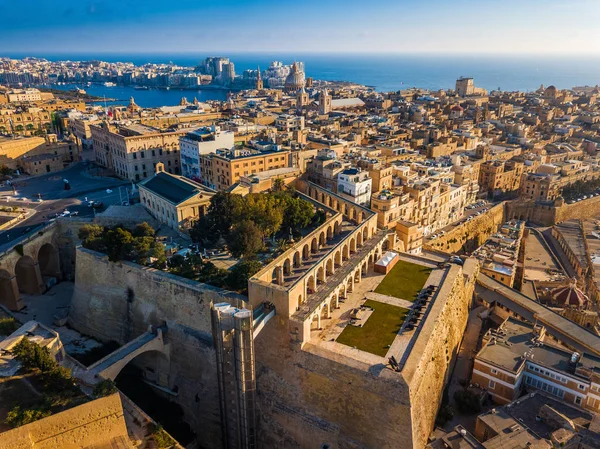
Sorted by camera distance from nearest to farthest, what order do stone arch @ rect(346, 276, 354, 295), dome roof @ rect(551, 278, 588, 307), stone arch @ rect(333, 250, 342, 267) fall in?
stone arch @ rect(346, 276, 354, 295) < stone arch @ rect(333, 250, 342, 267) < dome roof @ rect(551, 278, 588, 307)

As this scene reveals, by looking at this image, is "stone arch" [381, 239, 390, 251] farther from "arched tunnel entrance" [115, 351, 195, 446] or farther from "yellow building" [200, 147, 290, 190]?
"arched tunnel entrance" [115, 351, 195, 446]

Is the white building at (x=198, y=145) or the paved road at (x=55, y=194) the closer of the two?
the paved road at (x=55, y=194)

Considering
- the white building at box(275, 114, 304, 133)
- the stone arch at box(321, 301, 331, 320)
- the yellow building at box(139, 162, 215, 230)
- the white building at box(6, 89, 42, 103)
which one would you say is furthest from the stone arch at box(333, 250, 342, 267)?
the white building at box(6, 89, 42, 103)

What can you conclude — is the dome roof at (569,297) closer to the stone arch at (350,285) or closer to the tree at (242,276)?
the stone arch at (350,285)

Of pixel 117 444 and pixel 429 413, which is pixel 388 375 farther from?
pixel 117 444

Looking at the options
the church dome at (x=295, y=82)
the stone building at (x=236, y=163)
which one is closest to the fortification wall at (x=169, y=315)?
the stone building at (x=236, y=163)

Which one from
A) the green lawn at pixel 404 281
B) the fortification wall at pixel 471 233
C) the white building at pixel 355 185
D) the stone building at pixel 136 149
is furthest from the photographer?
the stone building at pixel 136 149
